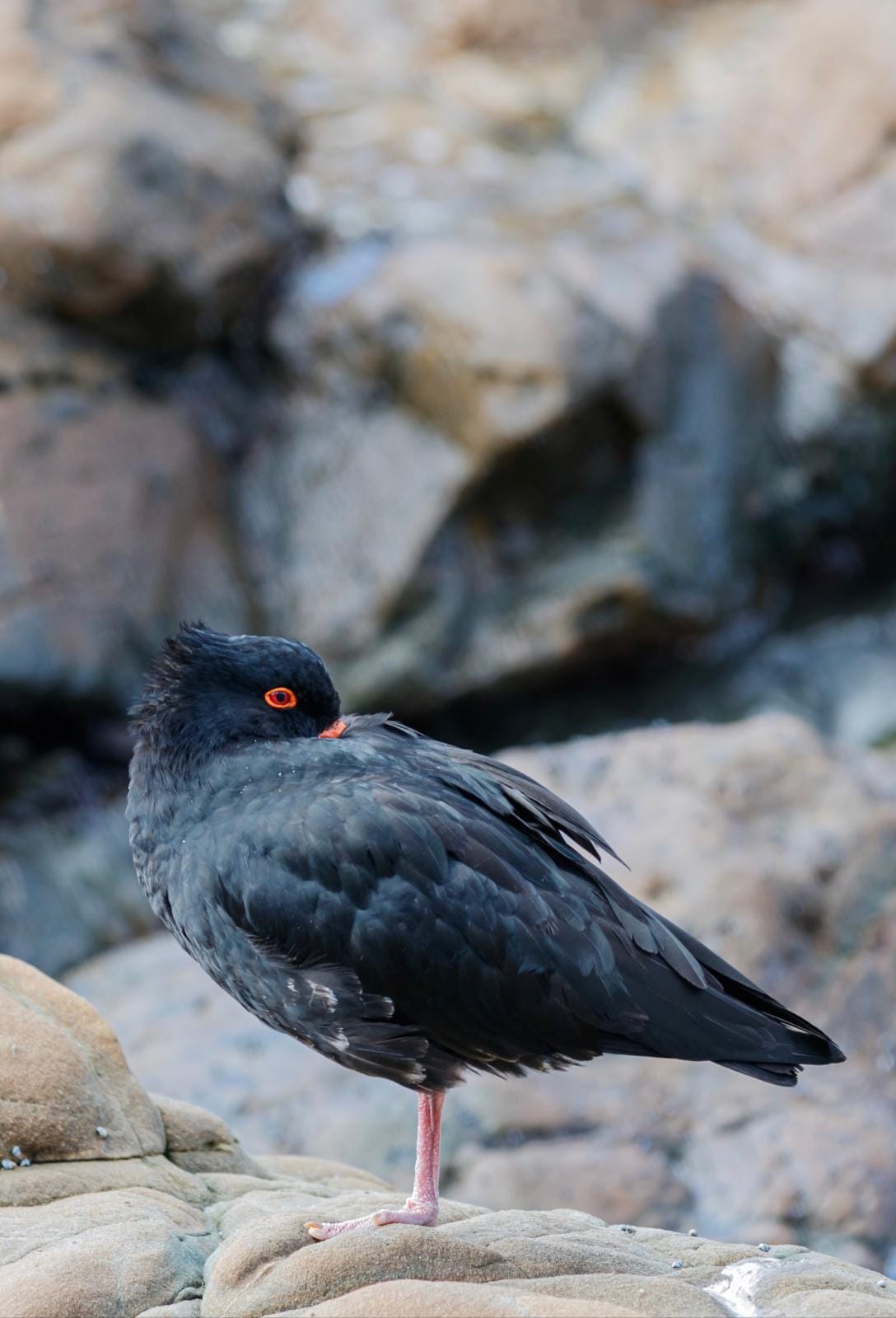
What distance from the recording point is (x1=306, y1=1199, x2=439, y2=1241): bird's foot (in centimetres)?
367

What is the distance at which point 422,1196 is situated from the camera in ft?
13.1

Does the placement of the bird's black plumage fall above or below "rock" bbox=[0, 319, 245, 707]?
below

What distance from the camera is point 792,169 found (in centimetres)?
1603

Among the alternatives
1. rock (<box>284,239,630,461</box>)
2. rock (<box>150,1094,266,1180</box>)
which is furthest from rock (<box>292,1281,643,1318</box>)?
rock (<box>284,239,630,461</box>)

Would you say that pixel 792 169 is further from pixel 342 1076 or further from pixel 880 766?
pixel 342 1076

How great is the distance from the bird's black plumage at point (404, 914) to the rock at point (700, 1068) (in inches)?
81.8

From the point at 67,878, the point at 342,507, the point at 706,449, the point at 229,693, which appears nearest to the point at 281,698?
the point at 229,693

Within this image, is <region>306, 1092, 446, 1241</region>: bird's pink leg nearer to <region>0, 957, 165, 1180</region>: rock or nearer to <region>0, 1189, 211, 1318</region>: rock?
<region>0, 1189, 211, 1318</region>: rock

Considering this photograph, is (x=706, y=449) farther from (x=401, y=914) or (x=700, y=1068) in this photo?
(x=401, y=914)

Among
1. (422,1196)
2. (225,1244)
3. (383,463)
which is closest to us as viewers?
(225,1244)

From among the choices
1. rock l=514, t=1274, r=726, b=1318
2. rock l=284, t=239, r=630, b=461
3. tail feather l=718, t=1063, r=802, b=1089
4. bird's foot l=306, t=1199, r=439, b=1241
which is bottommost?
rock l=514, t=1274, r=726, b=1318

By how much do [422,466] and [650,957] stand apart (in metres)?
7.14

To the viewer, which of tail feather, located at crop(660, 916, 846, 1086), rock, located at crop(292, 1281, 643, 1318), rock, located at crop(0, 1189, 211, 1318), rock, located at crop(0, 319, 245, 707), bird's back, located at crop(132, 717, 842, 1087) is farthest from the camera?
rock, located at crop(0, 319, 245, 707)

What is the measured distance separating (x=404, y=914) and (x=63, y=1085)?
3.82ft
